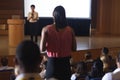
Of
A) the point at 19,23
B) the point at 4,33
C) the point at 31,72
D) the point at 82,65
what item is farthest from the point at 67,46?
the point at 4,33

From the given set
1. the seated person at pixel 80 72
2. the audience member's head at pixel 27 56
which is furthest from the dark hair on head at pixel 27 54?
the seated person at pixel 80 72

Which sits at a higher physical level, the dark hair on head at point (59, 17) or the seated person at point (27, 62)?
the dark hair on head at point (59, 17)

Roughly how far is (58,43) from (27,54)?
1484 millimetres

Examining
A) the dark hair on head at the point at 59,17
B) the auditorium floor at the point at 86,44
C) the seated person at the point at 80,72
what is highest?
the dark hair on head at the point at 59,17

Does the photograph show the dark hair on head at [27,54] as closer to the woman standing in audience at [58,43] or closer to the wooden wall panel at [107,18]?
the woman standing in audience at [58,43]

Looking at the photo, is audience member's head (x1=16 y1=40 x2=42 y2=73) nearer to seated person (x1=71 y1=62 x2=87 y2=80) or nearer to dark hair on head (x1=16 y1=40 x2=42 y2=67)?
dark hair on head (x1=16 y1=40 x2=42 y2=67)

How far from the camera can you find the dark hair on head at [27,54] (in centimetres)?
175

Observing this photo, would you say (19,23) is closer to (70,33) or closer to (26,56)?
(70,33)

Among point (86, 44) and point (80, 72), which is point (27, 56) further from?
point (86, 44)

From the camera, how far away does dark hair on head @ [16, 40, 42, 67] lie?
1.75 m

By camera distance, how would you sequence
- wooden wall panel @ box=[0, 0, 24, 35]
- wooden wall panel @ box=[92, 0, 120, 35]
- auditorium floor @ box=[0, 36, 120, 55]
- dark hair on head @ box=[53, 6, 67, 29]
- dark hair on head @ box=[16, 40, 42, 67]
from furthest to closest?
1. wooden wall panel @ box=[92, 0, 120, 35]
2. wooden wall panel @ box=[0, 0, 24, 35]
3. auditorium floor @ box=[0, 36, 120, 55]
4. dark hair on head @ box=[53, 6, 67, 29]
5. dark hair on head @ box=[16, 40, 42, 67]

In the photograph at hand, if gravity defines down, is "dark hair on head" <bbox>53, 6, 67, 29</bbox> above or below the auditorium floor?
above

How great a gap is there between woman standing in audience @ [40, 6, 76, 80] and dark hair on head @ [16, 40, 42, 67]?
1399 mm

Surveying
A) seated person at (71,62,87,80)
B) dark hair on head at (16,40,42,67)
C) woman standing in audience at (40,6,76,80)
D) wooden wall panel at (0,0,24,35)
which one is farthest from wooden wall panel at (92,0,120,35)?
dark hair on head at (16,40,42,67)
